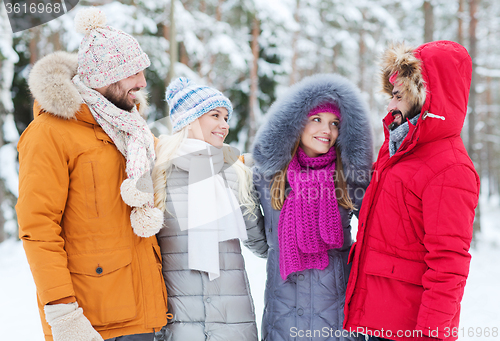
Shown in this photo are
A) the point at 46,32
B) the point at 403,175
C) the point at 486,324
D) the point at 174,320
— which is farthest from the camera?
the point at 46,32

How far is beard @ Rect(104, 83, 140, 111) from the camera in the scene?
2.05 m

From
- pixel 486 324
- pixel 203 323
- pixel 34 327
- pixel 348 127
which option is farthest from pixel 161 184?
pixel 486 324

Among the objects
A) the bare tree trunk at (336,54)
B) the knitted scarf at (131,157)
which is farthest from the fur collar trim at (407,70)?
the bare tree trunk at (336,54)

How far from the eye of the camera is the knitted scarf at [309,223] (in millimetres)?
2266

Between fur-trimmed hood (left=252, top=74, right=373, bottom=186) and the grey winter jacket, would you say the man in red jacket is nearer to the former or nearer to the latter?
fur-trimmed hood (left=252, top=74, right=373, bottom=186)

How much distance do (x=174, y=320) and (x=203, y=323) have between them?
178 millimetres

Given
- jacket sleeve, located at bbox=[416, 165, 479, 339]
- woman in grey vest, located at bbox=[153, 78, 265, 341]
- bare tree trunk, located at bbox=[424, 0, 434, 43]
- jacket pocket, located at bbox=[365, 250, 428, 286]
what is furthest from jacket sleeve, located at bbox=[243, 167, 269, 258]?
bare tree trunk, located at bbox=[424, 0, 434, 43]

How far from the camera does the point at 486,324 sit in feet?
14.8

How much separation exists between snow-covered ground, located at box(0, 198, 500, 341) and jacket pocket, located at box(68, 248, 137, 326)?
9.12 ft

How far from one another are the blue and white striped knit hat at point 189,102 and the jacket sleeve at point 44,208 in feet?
2.91

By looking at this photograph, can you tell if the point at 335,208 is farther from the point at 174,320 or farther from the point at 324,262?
the point at 174,320

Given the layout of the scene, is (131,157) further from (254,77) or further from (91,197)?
(254,77)

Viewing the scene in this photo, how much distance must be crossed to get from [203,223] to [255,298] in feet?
10.3

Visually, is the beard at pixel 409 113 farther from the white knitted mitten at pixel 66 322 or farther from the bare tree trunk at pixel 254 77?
the bare tree trunk at pixel 254 77
